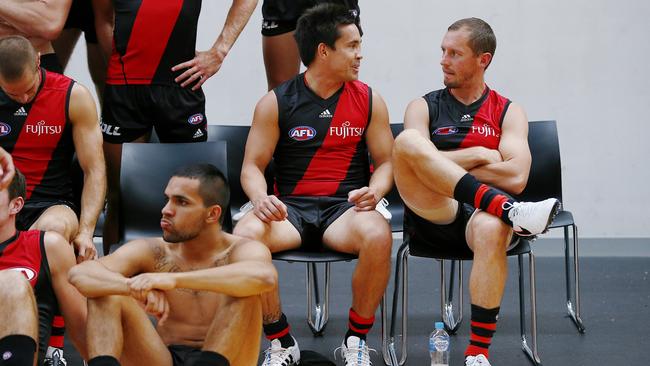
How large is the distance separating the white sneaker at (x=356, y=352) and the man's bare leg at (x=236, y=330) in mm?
822

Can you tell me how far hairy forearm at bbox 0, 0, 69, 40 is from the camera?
4.51m

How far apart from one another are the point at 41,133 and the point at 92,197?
0.34m

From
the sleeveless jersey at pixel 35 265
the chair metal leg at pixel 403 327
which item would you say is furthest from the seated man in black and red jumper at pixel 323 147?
the sleeveless jersey at pixel 35 265

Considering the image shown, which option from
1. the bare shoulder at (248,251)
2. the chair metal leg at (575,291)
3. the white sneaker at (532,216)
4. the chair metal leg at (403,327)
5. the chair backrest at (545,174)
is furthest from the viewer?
the chair backrest at (545,174)

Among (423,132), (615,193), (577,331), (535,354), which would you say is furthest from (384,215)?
Answer: (615,193)

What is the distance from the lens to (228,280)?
3.45 meters

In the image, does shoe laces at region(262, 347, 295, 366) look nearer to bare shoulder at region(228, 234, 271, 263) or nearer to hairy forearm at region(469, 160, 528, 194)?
bare shoulder at region(228, 234, 271, 263)

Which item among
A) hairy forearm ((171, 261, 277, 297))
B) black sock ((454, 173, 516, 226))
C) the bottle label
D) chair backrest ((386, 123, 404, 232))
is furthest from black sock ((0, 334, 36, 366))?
chair backrest ((386, 123, 404, 232))

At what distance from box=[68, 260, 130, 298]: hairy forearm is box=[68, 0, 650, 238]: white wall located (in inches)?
126

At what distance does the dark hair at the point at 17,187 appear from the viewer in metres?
3.79

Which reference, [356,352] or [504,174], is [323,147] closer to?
[504,174]

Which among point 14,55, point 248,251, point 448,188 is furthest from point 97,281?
point 448,188

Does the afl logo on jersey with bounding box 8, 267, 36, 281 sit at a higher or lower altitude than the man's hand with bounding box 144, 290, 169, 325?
higher

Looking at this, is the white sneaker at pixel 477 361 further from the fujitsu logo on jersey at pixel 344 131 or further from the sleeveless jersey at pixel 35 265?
the sleeveless jersey at pixel 35 265
